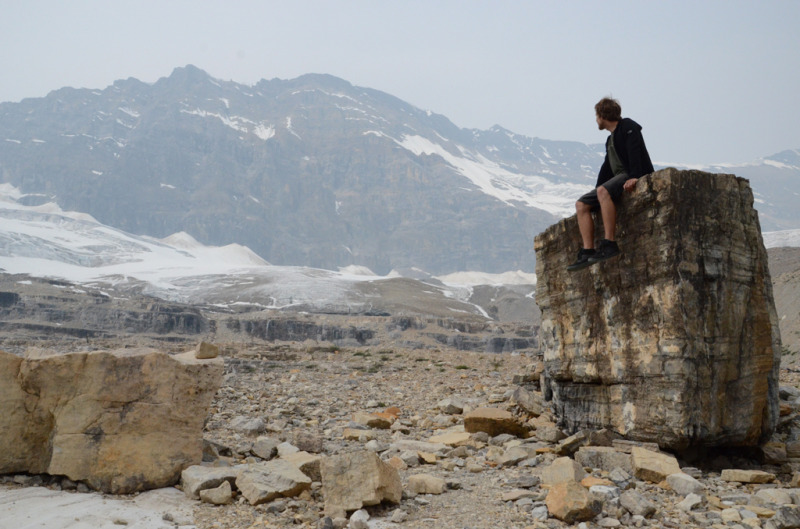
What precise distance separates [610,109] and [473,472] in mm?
4695

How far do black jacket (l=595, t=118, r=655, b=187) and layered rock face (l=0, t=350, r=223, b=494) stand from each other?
19.0 feet

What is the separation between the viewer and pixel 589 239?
7176 millimetres

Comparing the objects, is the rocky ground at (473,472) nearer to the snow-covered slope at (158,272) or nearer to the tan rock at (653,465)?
the tan rock at (653,465)

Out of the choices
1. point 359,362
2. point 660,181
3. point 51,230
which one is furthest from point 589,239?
point 51,230

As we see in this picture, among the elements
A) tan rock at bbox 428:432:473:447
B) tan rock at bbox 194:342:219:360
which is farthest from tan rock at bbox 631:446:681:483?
tan rock at bbox 194:342:219:360

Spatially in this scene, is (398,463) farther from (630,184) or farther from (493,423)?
(630,184)

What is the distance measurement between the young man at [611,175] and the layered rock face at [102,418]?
504 centimetres

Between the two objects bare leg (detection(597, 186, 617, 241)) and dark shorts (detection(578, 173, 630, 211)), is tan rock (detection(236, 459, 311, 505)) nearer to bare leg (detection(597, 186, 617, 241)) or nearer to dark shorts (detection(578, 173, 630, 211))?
bare leg (detection(597, 186, 617, 241))

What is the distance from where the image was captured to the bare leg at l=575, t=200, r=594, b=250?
7.15 meters

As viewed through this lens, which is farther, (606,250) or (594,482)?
(606,250)

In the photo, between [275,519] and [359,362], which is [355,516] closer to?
[275,519]

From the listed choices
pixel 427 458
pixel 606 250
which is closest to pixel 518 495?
pixel 427 458

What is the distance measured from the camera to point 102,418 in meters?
6.27

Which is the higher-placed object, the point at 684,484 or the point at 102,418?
the point at 102,418
